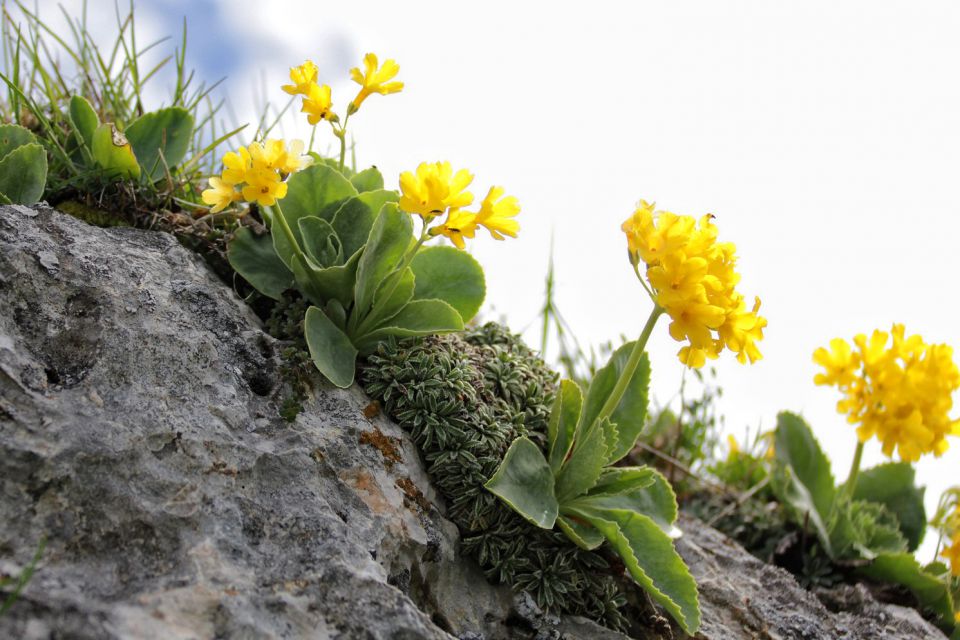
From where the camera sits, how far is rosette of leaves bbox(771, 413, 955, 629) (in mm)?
3643

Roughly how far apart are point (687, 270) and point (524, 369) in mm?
843

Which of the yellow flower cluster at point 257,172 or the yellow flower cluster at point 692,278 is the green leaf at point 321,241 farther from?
the yellow flower cluster at point 692,278

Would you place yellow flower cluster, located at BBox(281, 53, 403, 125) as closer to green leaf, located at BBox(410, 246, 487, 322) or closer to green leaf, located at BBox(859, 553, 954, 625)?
green leaf, located at BBox(410, 246, 487, 322)

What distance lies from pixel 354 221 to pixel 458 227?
56cm

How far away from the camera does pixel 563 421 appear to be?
2.85 metres

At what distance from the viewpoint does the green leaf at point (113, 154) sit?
2893 mm

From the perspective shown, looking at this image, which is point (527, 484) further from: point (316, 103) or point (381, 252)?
point (316, 103)

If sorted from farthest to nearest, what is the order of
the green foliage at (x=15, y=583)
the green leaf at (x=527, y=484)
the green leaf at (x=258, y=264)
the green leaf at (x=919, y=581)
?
the green leaf at (x=919, y=581), the green leaf at (x=258, y=264), the green leaf at (x=527, y=484), the green foliage at (x=15, y=583)

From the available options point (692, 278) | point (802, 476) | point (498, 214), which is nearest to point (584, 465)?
point (692, 278)

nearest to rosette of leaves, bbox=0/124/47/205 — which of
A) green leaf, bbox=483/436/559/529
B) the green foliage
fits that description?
the green foliage

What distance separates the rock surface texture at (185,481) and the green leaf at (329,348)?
0.07 meters

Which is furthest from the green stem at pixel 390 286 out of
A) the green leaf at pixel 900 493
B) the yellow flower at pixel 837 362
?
the green leaf at pixel 900 493

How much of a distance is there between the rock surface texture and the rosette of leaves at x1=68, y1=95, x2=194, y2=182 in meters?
0.30

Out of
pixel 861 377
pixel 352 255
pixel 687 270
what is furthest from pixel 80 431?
pixel 861 377
